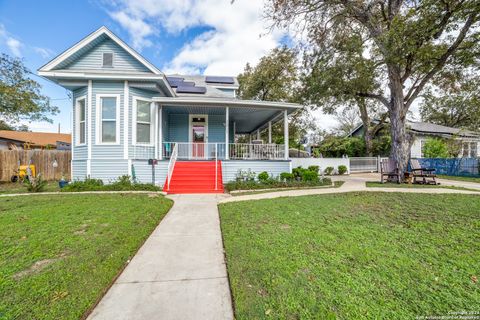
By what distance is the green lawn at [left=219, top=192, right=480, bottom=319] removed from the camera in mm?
1893

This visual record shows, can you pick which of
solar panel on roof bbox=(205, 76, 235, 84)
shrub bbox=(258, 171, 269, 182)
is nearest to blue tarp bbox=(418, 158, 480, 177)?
→ shrub bbox=(258, 171, 269, 182)

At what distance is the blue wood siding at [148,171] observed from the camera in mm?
9434

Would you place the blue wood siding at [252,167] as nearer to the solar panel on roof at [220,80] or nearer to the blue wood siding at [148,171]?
the blue wood siding at [148,171]

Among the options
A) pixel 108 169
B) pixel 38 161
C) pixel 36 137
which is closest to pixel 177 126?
pixel 108 169

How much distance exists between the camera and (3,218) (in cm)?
466

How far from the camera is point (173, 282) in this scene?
2350 millimetres

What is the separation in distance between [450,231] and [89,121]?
1172 centimetres

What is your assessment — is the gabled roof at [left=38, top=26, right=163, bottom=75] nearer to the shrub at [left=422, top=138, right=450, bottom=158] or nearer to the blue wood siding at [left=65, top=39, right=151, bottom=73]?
the blue wood siding at [left=65, top=39, right=151, bottom=73]

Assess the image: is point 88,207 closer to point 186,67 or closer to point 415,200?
point 415,200

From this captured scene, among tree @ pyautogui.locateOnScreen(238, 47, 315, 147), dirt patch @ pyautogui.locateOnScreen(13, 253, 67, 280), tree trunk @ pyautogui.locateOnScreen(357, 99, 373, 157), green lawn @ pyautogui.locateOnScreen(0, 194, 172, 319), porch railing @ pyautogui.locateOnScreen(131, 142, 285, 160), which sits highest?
tree @ pyautogui.locateOnScreen(238, 47, 315, 147)

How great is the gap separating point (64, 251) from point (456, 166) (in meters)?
22.8

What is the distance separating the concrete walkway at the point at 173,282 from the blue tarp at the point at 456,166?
2046cm

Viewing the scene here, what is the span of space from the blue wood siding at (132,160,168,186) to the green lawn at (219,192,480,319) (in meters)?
5.65

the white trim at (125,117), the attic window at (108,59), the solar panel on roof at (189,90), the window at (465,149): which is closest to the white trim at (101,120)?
the white trim at (125,117)
